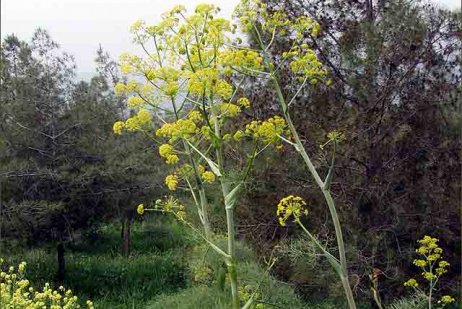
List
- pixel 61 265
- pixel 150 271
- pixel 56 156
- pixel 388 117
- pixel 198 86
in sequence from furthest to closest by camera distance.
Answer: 1. pixel 150 271
2. pixel 61 265
3. pixel 56 156
4. pixel 388 117
5. pixel 198 86

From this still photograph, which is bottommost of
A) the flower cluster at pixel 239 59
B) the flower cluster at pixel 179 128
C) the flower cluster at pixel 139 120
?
the flower cluster at pixel 179 128

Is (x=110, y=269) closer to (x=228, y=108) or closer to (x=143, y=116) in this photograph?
(x=143, y=116)

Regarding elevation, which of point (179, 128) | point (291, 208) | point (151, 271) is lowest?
point (151, 271)

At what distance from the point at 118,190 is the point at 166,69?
6352 mm

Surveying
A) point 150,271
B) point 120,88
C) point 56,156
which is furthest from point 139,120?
point 150,271

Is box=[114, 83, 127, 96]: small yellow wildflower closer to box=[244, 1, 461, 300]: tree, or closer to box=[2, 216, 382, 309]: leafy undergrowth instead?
box=[2, 216, 382, 309]: leafy undergrowth

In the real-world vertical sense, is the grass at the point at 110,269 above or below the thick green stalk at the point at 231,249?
below

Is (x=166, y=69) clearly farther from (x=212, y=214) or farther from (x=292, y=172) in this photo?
(x=212, y=214)

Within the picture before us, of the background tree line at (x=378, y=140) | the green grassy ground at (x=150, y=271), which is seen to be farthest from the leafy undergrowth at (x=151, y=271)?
the background tree line at (x=378, y=140)

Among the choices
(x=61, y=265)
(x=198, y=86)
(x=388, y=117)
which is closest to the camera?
(x=198, y=86)

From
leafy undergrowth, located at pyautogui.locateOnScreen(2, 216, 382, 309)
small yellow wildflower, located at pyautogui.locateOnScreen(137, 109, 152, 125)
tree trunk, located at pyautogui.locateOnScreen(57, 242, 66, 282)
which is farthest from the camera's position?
tree trunk, located at pyautogui.locateOnScreen(57, 242, 66, 282)

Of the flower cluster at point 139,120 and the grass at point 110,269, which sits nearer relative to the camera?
the flower cluster at point 139,120

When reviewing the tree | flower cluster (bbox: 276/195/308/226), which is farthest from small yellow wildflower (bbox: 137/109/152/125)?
the tree

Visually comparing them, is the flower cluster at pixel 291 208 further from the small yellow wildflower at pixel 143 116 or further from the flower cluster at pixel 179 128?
the small yellow wildflower at pixel 143 116
